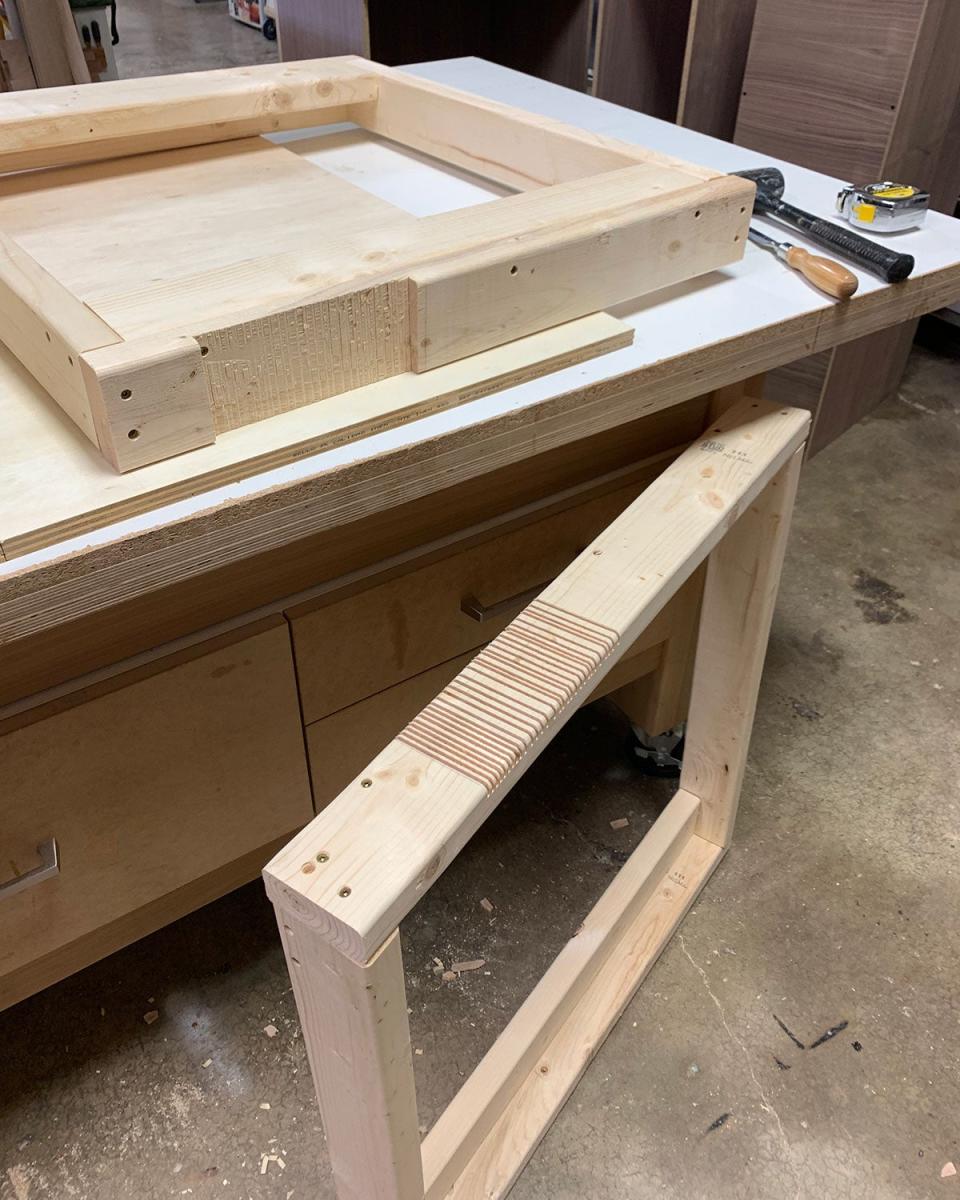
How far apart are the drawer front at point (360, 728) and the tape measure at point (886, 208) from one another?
59 centimetres

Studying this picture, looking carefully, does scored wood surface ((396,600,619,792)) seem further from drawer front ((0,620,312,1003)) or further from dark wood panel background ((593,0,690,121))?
dark wood panel background ((593,0,690,121))

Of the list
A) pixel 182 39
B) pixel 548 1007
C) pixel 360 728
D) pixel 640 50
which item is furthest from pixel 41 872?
pixel 182 39

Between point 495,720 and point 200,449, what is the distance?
0.25 metres

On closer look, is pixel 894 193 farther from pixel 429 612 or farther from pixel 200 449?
pixel 200 449

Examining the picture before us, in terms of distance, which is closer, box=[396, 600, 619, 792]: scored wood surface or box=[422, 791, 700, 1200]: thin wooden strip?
box=[396, 600, 619, 792]: scored wood surface

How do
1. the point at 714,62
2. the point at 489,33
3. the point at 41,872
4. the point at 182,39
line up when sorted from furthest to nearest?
the point at 182,39, the point at 489,33, the point at 714,62, the point at 41,872

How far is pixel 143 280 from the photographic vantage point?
716 millimetres

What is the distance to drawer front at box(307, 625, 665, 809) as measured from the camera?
86 cm

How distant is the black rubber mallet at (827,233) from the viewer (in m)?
0.81

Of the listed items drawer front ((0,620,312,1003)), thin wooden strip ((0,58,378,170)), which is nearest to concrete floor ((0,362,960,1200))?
drawer front ((0,620,312,1003))

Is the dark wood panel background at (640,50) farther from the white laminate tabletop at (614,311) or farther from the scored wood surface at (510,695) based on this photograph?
the scored wood surface at (510,695)

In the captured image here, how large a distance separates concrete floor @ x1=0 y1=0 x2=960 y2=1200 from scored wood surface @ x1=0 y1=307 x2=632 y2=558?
74cm

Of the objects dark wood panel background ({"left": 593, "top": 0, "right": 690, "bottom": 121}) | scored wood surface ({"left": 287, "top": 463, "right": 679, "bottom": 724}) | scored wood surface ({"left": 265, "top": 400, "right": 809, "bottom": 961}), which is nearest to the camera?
scored wood surface ({"left": 265, "top": 400, "right": 809, "bottom": 961})

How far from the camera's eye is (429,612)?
854 mm
